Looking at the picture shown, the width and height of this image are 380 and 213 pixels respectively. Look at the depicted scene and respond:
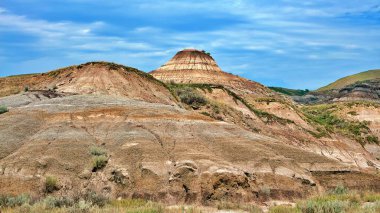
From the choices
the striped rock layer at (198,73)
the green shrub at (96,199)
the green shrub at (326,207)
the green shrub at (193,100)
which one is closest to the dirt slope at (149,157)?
the green shrub at (96,199)

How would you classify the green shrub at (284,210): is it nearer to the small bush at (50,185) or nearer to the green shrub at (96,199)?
the green shrub at (96,199)

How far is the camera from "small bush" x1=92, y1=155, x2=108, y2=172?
25656 millimetres

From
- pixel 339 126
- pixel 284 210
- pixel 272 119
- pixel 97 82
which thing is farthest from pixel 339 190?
pixel 339 126

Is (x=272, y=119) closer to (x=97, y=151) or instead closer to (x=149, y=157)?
(x=149, y=157)

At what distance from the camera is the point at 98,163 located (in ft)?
84.4

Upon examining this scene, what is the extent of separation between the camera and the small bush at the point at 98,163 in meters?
25.7

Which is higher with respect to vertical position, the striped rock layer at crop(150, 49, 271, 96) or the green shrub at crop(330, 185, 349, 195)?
the striped rock layer at crop(150, 49, 271, 96)

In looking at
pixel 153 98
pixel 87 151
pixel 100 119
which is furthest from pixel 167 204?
pixel 153 98

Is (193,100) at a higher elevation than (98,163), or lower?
higher

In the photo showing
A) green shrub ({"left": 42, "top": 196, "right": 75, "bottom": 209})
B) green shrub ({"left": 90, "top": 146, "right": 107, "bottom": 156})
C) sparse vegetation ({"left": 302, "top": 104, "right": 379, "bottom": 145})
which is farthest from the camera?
sparse vegetation ({"left": 302, "top": 104, "right": 379, "bottom": 145})

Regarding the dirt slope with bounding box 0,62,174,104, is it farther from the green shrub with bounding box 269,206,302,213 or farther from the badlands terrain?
the green shrub with bounding box 269,206,302,213

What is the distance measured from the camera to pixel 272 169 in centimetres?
2716

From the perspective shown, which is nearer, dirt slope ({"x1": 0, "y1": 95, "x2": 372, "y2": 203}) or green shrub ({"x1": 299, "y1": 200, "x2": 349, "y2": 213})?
green shrub ({"x1": 299, "y1": 200, "x2": 349, "y2": 213})

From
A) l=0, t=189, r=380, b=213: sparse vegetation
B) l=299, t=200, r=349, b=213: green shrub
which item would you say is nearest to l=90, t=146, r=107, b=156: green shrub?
l=0, t=189, r=380, b=213: sparse vegetation
